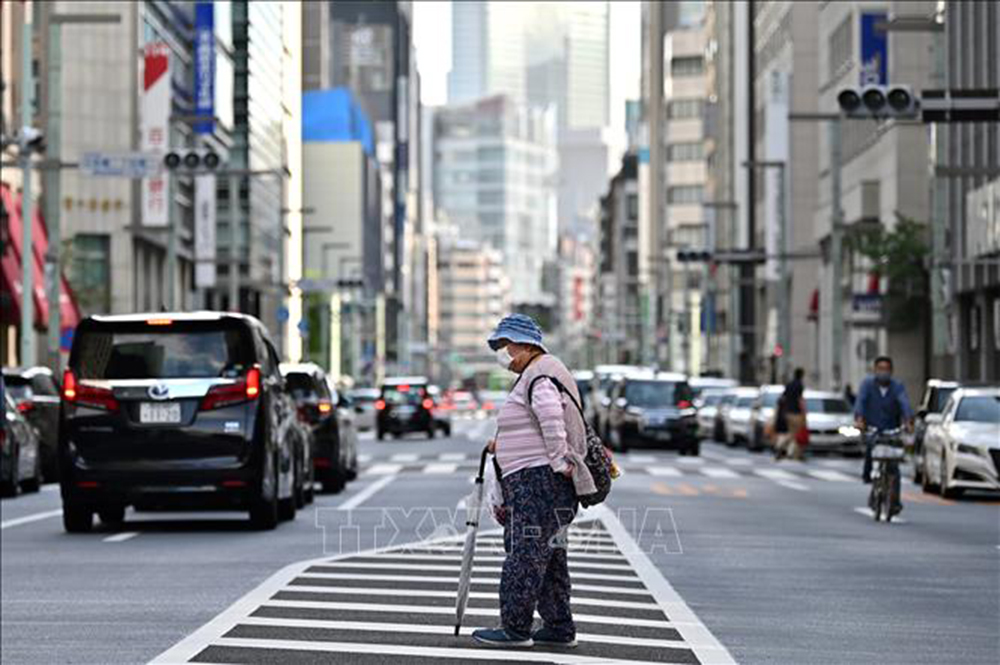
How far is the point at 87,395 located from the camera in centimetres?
2461

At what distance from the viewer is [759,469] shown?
48.6 metres

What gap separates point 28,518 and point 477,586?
11.8 metres

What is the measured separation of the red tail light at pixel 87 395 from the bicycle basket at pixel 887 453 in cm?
848

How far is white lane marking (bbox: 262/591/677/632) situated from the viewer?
602 inches

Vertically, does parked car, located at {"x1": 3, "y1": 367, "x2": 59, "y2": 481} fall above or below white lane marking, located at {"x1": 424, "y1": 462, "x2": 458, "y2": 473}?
above

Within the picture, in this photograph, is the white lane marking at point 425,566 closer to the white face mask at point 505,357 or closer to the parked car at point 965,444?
the white face mask at point 505,357

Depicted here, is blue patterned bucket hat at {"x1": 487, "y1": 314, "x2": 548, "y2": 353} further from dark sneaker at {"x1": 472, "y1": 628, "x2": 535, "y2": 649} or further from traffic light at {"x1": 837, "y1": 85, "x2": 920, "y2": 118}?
traffic light at {"x1": 837, "y1": 85, "x2": 920, "y2": 118}

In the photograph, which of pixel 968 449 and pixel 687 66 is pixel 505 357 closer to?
pixel 968 449

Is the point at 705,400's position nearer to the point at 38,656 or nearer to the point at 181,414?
the point at 181,414

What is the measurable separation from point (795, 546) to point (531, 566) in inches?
420

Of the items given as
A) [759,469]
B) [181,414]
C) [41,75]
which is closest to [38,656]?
[181,414]

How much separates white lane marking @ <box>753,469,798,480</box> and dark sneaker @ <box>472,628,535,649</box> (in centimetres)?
2994

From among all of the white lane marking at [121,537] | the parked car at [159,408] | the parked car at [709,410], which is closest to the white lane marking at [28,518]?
the white lane marking at [121,537]

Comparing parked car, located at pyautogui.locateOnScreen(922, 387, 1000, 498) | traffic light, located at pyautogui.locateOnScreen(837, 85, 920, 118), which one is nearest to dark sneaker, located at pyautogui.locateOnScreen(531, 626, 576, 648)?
parked car, located at pyautogui.locateOnScreen(922, 387, 1000, 498)
